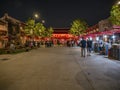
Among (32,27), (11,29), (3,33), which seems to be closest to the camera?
(3,33)

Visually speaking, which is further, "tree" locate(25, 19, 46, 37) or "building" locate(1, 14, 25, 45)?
"tree" locate(25, 19, 46, 37)

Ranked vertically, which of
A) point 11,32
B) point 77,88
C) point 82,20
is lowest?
point 77,88

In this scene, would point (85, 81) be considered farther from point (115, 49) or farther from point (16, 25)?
point (16, 25)

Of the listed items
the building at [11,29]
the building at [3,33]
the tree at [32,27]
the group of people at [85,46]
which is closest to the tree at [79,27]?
the tree at [32,27]

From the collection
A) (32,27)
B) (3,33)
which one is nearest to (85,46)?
(3,33)

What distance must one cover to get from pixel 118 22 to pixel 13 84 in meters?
26.0

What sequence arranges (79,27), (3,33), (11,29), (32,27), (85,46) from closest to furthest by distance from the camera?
(85,46)
(3,33)
(11,29)
(32,27)
(79,27)

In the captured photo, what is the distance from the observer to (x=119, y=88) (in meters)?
8.45

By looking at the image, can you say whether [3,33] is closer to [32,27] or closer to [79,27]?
[32,27]

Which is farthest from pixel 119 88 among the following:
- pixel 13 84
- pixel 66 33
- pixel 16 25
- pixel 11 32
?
pixel 66 33

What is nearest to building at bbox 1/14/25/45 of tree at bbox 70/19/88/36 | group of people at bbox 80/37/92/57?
tree at bbox 70/19/88/36

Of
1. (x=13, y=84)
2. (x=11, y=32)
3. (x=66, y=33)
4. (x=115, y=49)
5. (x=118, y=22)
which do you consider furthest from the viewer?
(x=66, y=33)

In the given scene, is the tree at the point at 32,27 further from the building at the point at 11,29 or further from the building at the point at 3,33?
the building at the point at 3,33

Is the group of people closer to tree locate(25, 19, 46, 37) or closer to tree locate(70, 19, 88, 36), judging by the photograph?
tree locate(25, 19, 46, 37)
